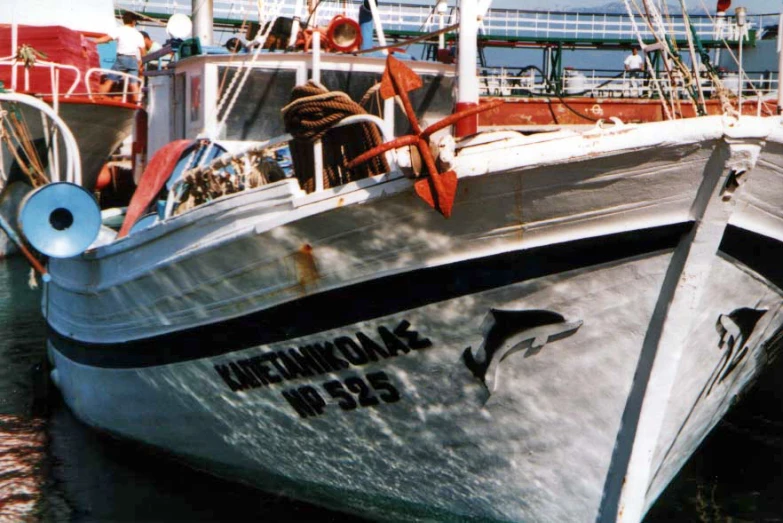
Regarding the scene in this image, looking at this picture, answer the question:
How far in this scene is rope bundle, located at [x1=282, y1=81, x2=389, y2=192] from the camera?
194 inches

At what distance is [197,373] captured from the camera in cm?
595

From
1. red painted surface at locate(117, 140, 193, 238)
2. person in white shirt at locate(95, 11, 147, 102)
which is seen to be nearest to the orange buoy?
person in white shirt at locate(95, 11, 147, 102)

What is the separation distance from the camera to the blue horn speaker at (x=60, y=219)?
602 centimetres

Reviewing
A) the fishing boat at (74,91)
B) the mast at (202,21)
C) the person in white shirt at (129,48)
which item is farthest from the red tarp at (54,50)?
the mast at (202,21)

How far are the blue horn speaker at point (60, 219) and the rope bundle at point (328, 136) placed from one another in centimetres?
172

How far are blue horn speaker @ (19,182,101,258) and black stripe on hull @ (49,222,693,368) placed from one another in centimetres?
92

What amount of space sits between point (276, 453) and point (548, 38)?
88.7 feet

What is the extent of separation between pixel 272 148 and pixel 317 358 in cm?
163

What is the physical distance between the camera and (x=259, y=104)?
7492 millimetres

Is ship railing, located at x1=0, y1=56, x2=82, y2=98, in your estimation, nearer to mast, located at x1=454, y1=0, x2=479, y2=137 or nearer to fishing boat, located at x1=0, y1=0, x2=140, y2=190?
fishing boat, located at x1=0, y1=0, x2=140, y2=190

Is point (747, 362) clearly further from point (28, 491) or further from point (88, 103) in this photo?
point (88, 103)

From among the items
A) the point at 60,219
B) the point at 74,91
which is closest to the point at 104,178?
the point at 74,91

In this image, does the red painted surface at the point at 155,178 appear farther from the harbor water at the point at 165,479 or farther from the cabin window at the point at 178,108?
the harbor water at the point at 165,479

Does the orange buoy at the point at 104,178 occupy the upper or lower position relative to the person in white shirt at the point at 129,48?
lower
